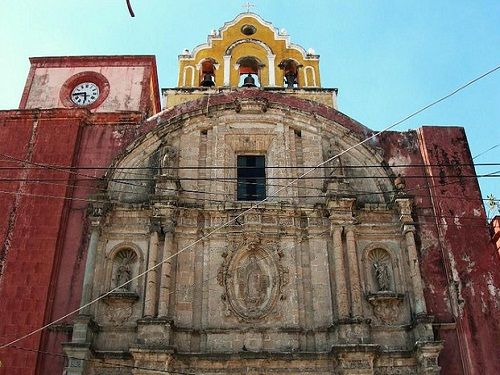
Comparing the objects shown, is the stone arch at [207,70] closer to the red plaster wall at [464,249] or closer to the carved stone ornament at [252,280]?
the red plaster wall at [464,249]

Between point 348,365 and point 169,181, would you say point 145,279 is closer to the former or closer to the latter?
point 169,181

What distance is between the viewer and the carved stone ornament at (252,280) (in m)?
14.0

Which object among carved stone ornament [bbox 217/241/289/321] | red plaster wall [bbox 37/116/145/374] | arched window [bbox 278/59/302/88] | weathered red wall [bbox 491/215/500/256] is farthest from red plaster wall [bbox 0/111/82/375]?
weathered red wall [bbox 491/215/500/256]

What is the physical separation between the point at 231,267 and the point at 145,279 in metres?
2.01

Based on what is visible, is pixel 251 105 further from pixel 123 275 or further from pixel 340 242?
pixel 123 275

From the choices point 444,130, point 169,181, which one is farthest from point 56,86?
point 444,130

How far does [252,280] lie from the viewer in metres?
14.4

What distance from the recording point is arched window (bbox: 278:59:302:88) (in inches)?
840

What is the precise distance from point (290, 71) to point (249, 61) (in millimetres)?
1484

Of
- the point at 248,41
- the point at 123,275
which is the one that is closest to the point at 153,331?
the point at 123,275

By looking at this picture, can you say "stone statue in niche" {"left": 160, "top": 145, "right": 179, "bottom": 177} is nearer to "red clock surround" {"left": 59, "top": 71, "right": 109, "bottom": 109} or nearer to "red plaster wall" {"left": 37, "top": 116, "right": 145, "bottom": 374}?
"red plaster wall" {"left": 37, "top": 116, "right": 145, "bottom": 374}

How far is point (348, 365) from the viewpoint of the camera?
12883mm

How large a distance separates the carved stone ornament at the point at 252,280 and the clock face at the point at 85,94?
8001 millimetres

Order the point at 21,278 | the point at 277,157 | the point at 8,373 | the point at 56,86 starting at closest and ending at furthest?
1. the point at 8,373
2. the point at 21,278
3. the point at 277,157
4. the point at 56,86
